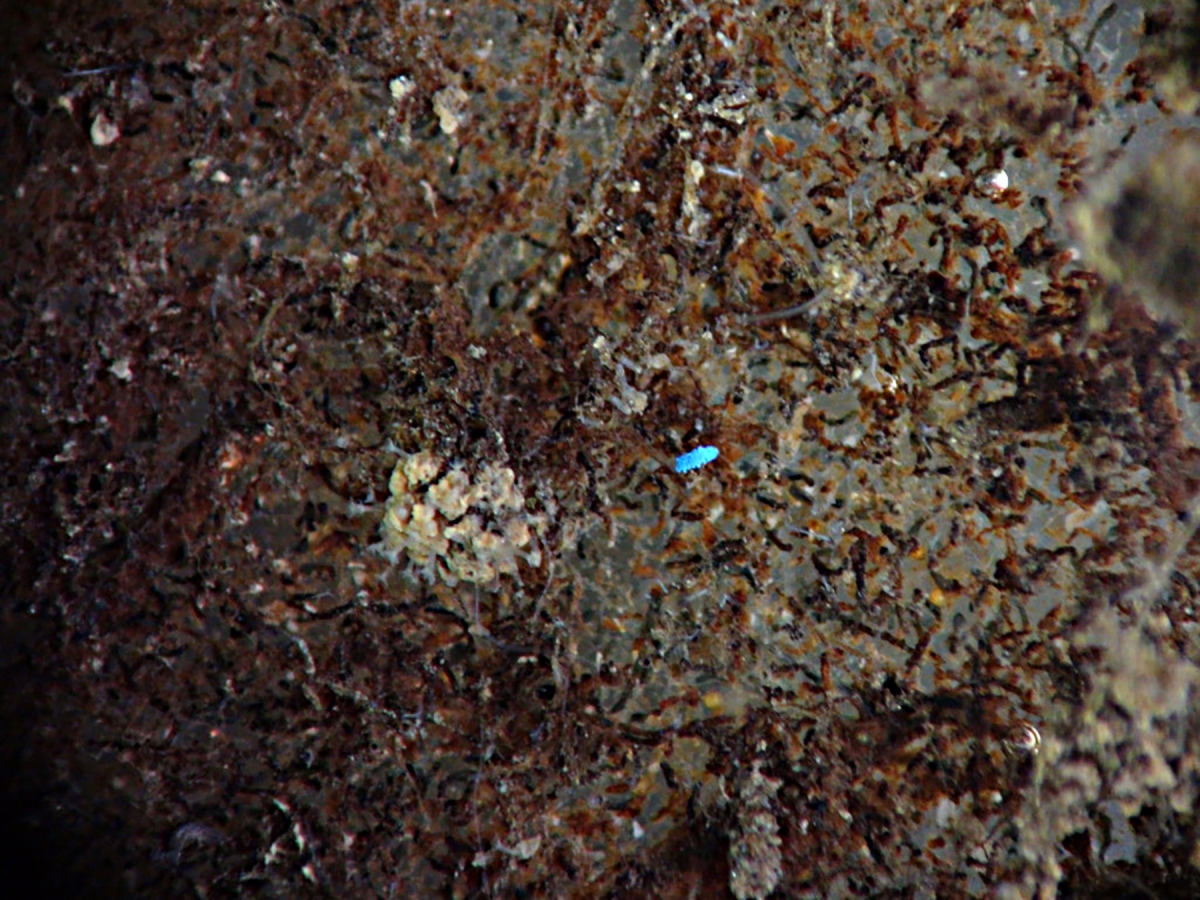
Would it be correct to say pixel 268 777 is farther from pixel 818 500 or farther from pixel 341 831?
pixel 818 500

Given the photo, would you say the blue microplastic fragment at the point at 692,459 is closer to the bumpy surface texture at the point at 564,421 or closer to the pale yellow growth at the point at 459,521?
the bumpy surface texture at the point at 564,421

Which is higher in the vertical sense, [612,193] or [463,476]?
[612,193]

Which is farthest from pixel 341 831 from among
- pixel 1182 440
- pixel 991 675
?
pixel 1182 440

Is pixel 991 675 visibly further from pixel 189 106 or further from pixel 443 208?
pixel 189 106

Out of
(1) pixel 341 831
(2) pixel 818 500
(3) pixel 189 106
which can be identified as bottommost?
(1) pixel 341 831

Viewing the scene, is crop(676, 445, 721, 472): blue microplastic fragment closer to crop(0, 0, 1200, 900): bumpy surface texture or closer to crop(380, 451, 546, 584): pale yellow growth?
crop(0, 0, 1200, 900): bumpy surface texture

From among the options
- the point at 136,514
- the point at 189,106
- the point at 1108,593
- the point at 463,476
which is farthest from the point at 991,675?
the point at 189,106

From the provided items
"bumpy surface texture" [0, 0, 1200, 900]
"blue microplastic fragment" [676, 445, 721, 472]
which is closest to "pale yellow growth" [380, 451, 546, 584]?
"bumpy surface texture" [0, 0, 1200, 900]

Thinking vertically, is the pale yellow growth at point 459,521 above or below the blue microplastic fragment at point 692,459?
below

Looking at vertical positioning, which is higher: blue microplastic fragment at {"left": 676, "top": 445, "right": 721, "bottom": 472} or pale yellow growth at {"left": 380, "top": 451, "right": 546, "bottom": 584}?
blue microplastic fragment at {"left": 676, "top": 445, "right": 721, "bottom": 472}

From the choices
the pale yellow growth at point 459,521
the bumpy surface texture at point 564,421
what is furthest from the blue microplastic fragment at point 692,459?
the pale yellow growth at point 459,521

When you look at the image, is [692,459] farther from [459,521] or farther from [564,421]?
[459,521]
